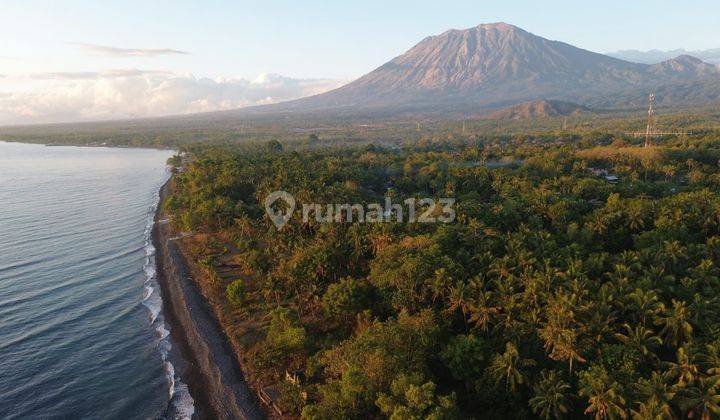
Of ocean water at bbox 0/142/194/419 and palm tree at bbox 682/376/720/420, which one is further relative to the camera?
ocean water at bbox 0/142/194/419

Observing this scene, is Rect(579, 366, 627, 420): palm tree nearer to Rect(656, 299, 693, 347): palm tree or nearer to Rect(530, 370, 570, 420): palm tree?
Rect(530, 370, 570, 420): palm tree

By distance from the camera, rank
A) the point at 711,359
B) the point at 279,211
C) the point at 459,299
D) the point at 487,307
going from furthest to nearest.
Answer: the point at 279,211 < the point at 459,299 < the point at 487,307 < the point at 711,359

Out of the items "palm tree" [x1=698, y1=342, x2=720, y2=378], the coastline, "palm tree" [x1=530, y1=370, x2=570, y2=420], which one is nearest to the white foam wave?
the coastline

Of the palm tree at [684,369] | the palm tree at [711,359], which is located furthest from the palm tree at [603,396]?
the palm tree at [711,359]

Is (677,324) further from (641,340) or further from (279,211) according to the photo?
(279,211)

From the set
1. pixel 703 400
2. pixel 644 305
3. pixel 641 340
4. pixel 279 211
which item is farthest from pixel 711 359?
pixel 279 211

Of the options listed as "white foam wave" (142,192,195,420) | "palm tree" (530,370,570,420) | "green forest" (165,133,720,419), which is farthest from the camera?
"white foam wave" (142,192,195,420)
